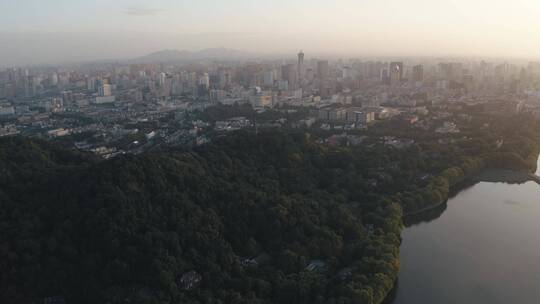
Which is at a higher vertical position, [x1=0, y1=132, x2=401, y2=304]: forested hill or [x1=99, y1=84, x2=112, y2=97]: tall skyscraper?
[x1=99, y1=84, x2=112, y2=97]: tall skyscraper

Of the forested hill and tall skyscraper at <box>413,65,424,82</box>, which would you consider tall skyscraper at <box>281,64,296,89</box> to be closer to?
tall skyscraper at <box>413,65,424,82</box>

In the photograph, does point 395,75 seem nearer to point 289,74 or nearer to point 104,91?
point 289,74

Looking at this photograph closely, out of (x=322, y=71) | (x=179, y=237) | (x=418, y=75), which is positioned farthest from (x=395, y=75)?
(x=179, y=237)

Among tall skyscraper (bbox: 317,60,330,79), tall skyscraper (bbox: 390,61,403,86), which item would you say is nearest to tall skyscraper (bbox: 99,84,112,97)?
tall skyscraper (bbox: 317,60,330,79)

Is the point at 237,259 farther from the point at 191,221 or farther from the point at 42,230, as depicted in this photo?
the point at 42,230

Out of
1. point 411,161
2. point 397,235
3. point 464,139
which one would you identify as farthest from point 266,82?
point 397,235

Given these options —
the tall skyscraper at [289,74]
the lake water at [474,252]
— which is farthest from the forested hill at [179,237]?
the tall skyscraper at [289,74]
